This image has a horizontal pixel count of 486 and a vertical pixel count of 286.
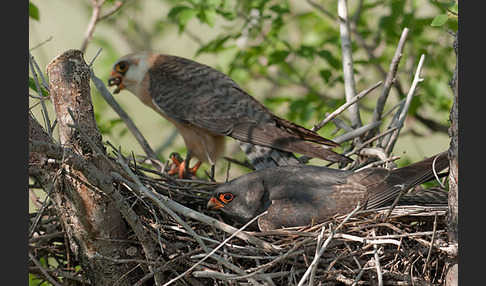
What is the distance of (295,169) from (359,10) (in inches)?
96.0

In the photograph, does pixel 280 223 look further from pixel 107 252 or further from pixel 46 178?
pixel 46 178

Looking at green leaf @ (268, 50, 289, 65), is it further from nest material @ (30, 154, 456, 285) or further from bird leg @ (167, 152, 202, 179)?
nest material @ (30, 154, 456, 285)

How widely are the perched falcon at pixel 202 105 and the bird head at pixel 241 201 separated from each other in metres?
0.77

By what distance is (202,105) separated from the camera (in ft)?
18.8

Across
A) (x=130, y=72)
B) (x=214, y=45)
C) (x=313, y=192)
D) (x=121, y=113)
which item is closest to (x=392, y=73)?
(x=313, y=192)

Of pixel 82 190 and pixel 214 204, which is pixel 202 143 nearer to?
pixel 214 204

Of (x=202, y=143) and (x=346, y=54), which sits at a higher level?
(x=346, y=54)

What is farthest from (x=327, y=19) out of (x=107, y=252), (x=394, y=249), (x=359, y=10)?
(x=107, y=252)

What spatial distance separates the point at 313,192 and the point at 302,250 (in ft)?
2.79

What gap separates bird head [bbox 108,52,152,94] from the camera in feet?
20.5

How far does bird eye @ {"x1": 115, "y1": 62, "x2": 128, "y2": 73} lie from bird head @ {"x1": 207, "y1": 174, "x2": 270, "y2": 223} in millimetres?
2422

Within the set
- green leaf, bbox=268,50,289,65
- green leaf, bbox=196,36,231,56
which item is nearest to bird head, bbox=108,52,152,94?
green leaf, bbox=196,36,231,56

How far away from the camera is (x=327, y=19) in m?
7.17

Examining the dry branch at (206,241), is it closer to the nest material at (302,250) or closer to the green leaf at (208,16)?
the nest material at (302,250)
